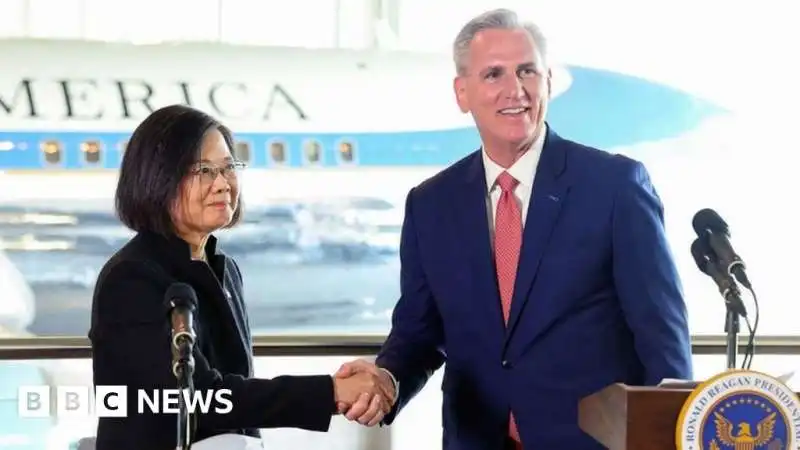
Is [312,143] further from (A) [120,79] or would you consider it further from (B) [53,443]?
(B) [53,443]

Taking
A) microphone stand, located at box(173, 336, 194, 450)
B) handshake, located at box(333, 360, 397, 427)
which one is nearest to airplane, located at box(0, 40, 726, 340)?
handshake, located at box(333, 360, 397, 427)

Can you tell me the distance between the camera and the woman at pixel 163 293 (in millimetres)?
1970

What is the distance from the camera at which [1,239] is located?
137 inches

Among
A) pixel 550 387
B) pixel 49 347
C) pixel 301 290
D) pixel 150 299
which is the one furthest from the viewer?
pixel 301 290

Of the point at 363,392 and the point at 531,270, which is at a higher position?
the point at 531,270

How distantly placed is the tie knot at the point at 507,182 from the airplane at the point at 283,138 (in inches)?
54.0

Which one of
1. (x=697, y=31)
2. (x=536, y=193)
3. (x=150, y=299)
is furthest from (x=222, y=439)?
(x=697, y=31)

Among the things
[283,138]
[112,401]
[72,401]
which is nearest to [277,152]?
[283,138]

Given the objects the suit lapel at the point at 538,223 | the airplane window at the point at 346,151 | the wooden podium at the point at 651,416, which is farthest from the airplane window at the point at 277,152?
the wooden podium at the point at 651,416

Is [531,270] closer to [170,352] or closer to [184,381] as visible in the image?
[170,352]

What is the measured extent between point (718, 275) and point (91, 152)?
243 centimetres

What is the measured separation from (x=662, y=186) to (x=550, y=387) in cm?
180

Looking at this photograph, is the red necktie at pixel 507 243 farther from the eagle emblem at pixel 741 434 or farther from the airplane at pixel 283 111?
the airplane at pixel 283 111

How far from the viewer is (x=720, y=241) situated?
1812mm
